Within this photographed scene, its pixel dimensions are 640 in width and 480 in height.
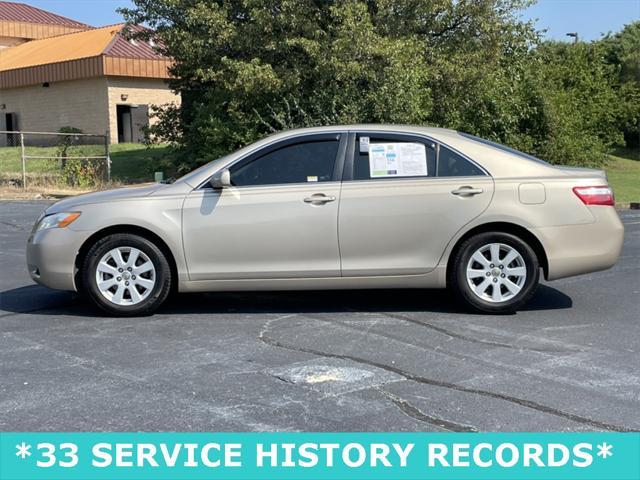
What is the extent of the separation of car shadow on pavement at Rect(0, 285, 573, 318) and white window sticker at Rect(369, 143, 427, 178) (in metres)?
1.25

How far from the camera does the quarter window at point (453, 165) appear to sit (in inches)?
261

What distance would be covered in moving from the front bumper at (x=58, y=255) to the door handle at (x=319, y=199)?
1.93 m

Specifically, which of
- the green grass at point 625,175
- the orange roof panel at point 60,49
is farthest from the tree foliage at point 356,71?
the orange roof panel at point 60,49

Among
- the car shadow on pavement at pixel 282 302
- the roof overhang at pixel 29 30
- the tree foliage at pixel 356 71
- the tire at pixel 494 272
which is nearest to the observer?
the tire at pixel 494 272

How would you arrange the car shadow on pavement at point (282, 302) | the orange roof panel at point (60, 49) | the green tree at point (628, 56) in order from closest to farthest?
1. the car shadow on pavement at point (282, 302)
2. the orange roof panel at point (60, 49)
3. the green tree at point (628, 56)

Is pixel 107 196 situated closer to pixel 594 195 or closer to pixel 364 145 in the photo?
pixel 364 145

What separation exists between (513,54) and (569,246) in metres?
16.0

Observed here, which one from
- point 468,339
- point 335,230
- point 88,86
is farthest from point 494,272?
point 88,86

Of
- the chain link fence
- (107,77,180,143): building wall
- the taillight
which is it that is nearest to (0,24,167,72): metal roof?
(107,77,180,143): building wall

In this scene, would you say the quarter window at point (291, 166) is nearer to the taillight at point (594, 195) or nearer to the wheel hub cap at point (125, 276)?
the wheel hub cap at point (125, 276)

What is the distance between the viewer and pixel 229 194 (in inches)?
257

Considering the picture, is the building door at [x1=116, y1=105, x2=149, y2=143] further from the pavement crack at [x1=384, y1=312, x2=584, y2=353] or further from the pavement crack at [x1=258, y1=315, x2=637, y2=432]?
the pavement crack at [x1=258, y1=315, x2=637, y2=432]

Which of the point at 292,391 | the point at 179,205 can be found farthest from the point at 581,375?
the point at 179,205

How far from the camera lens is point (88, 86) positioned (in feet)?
114
